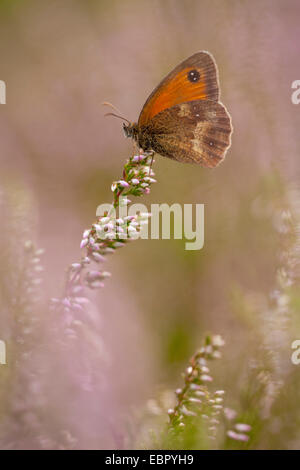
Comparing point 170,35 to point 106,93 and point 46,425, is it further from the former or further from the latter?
point 46,425

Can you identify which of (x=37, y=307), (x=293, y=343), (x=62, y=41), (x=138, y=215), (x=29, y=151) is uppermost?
(x=62, y=41)

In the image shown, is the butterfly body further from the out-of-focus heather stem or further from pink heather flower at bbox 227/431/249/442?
pink heather flower at bbox 227/431/249/442

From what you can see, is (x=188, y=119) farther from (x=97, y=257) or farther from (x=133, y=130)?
(x=97, y=257)

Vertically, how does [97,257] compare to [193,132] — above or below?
below

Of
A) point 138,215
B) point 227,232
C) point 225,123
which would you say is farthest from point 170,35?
point 138,215

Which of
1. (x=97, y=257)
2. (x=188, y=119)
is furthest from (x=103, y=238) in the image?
(x=188, y=119)

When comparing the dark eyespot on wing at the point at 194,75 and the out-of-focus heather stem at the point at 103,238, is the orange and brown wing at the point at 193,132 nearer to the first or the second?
the dark eyespot on wing at the point at 194,75
